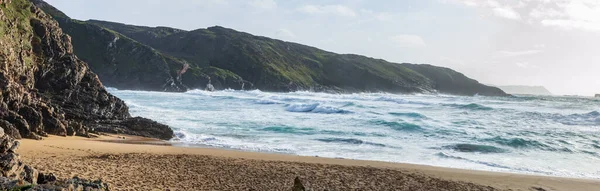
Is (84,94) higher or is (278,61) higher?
(278,61)

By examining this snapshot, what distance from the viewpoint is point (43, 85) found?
24484 millimetres

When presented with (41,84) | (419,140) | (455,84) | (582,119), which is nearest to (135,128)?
(41,84)

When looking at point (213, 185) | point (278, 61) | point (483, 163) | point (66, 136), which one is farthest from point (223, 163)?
point (278, 61)

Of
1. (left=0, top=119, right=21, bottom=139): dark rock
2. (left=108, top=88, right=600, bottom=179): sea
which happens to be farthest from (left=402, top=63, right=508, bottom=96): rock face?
(left=0, top=119, right=21, bottom=139): dark rock

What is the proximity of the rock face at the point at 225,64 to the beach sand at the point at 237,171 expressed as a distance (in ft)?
257

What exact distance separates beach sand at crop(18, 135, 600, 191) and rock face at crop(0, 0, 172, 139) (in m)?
1.64

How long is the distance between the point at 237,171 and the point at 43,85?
16746 mm

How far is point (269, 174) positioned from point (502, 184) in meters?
8.98

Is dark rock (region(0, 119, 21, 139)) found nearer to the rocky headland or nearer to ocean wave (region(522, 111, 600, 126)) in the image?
the rocky headland

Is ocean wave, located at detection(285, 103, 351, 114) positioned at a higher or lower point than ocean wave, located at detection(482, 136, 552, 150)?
higher

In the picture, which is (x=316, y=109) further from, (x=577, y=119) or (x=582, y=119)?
(x=582, y=119)

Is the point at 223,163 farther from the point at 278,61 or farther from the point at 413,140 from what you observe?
the point at 278,61

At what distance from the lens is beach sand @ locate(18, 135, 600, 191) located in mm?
12672

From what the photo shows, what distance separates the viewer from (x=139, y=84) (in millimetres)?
92188
